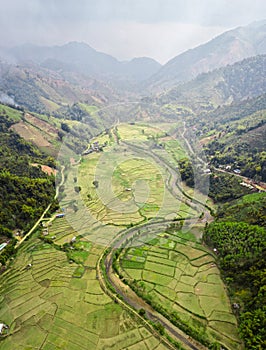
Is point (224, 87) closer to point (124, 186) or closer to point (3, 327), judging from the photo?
point (124, 186)

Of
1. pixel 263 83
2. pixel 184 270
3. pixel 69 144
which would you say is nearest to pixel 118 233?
pixel 184 270

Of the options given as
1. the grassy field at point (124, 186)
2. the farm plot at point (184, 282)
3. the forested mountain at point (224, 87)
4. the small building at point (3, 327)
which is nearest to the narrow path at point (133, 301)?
the farm plot at point (184, 282)

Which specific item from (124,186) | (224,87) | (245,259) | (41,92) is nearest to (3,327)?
(245,259)

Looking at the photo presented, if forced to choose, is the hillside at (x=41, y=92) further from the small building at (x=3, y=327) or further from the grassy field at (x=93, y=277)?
the small building at (x=3, y=327)

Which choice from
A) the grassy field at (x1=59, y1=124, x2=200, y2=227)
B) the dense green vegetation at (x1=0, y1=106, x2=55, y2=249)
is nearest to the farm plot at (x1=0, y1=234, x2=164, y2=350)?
the dense green vegetation at (x1=0, y1=106, x2=55, y2=249)

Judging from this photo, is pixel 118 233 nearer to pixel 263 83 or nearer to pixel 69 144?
pixel 69 144

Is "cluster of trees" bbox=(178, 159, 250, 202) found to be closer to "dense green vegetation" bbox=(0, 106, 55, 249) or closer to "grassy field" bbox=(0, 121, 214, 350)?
"grassy field" bbox=(0, 121, 214, 350)
